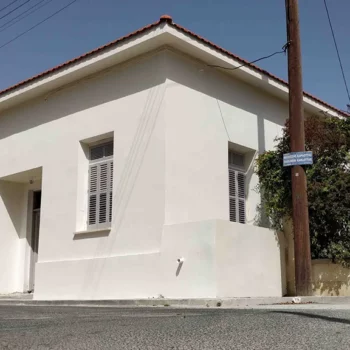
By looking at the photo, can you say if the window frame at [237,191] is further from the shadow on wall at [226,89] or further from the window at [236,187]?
the shadow on wall at [226,89]

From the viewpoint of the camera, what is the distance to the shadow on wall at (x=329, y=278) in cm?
1184

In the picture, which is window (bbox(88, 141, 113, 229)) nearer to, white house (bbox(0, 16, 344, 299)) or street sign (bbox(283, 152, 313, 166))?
white house (bbox(0, 16, 344, 299))

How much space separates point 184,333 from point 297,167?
7.38 meters

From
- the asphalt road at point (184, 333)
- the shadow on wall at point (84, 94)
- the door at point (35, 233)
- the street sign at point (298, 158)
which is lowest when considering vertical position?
the asphalt road at point (184, 333)

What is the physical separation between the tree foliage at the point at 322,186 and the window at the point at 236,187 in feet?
2.23

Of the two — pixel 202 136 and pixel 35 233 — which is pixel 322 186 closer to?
pixel 202 136

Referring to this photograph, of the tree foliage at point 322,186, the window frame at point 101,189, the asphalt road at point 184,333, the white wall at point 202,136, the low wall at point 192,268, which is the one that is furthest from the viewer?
the window frame at point 101,189

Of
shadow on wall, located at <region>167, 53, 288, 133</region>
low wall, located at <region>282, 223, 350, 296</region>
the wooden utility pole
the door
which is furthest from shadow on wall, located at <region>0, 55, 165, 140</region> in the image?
low wall, located at <region>282, 223, 350, 296</region>

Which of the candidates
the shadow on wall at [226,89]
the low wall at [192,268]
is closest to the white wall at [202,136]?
the shadow on wall at [226,89]

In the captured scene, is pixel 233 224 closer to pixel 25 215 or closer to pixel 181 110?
pixel 181 110

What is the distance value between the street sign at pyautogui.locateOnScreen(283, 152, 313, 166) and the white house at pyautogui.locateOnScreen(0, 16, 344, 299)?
1556 mm

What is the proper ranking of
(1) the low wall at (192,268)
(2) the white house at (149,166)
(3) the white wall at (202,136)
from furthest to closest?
(3) the white wall at (202,136), (2) the white house at (149,166), (1) the low wall at (192,268)

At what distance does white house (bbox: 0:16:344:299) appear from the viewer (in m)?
11.4

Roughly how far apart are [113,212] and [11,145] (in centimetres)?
481
